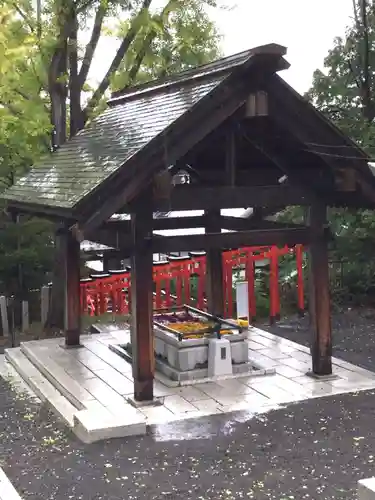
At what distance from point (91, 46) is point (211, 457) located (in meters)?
8.42

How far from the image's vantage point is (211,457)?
5898 millimetres

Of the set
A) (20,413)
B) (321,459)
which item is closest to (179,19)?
(20,413)

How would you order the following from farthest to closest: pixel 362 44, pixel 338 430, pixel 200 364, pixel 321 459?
pixel 362 44 → pixel 200 364 → pixel 338 430 → pixel 321 459

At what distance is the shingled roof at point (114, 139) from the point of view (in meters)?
6.69

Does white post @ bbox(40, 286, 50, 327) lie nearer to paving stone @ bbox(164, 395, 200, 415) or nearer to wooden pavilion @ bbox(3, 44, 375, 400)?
wooden pavilion @ bbox(3, 44, 375, 400)

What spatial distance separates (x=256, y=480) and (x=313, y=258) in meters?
3.35

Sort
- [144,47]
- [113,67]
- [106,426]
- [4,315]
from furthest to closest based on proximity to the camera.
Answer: [4,315] < [113,67] < [144,47] < [106,426]

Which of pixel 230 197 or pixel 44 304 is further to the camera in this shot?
pixel 44 304

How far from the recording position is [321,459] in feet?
19.1

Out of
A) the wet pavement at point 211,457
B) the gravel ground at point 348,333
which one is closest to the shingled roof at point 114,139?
the wet pavement at point 211,457

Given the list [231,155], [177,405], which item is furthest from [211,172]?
[177,405]

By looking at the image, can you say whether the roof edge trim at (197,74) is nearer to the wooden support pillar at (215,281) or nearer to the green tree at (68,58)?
the green tree at (68,58)

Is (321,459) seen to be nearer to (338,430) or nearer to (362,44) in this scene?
(338,430)

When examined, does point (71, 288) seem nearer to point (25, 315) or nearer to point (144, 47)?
point (25, 315)
